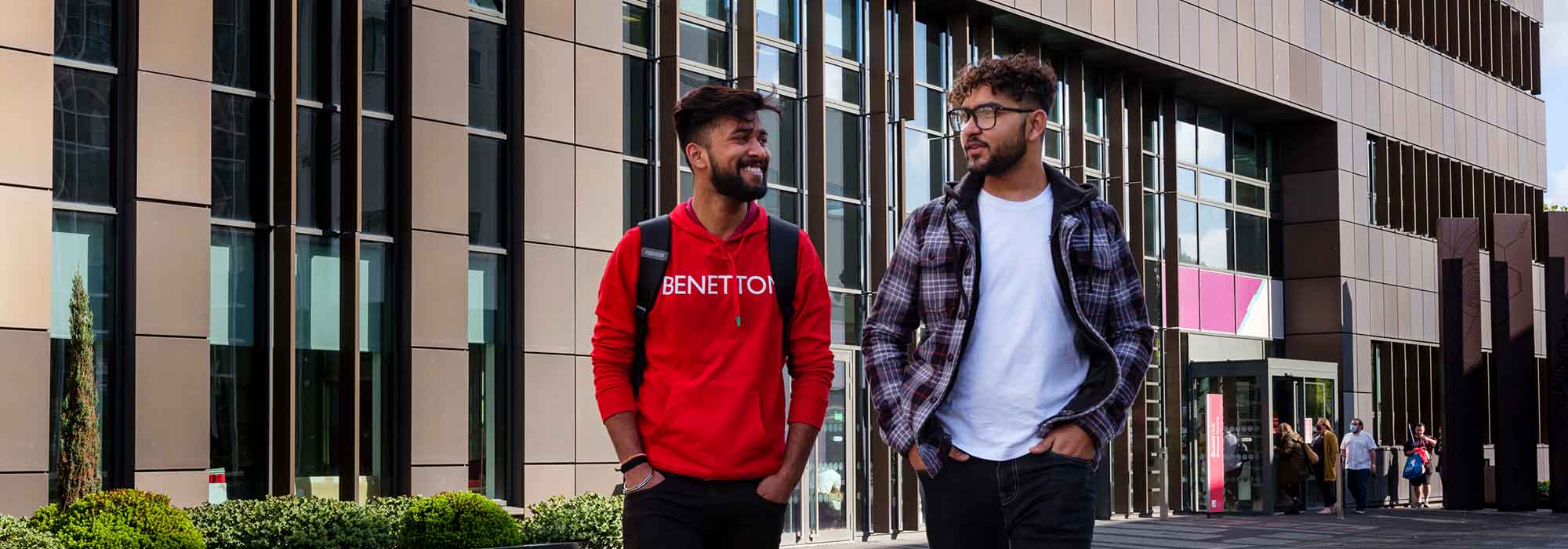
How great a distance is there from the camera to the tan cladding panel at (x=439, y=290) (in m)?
17.0

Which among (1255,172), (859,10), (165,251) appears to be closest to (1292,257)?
(1255,172)

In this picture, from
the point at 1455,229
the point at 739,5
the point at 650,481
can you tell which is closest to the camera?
the point at 650,481

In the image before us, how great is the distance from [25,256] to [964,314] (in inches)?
445

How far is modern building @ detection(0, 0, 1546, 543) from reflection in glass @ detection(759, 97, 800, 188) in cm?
4

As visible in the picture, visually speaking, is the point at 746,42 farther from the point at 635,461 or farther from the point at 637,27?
the point at 635,461

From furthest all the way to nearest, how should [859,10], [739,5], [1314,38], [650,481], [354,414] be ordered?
1. [1314,38]
2. [859,10]
3. [739,5]
4. [354,414]
5. [650,481]

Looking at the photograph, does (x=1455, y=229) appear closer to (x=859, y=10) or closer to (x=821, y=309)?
(x=859, y=10)

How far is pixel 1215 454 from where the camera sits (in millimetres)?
27578

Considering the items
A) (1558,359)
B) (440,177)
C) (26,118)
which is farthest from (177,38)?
(1558,359)

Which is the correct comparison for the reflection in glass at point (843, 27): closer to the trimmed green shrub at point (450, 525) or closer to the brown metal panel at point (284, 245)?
the brown metal panel at point (284, 245)

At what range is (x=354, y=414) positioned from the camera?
16406mm

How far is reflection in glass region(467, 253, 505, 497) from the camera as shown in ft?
58.3

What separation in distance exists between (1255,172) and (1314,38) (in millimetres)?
2598

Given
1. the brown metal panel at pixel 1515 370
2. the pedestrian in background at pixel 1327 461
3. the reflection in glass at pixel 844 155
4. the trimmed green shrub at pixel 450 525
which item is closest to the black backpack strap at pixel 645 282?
the trimmed green shrub at pixel 450 525
